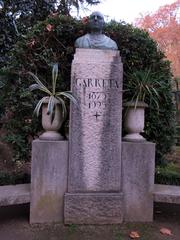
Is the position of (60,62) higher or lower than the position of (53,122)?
higher

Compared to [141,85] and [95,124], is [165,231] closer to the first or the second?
[95,124]

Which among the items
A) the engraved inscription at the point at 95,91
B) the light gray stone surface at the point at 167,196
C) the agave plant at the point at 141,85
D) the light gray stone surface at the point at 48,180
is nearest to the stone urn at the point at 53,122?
the light gray stone surface at the point at 48,180

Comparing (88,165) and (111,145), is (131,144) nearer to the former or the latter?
(111,145)

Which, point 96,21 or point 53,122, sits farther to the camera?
point 96,21

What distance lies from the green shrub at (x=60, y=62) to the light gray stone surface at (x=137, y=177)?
1.07 metres

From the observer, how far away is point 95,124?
4.34 m

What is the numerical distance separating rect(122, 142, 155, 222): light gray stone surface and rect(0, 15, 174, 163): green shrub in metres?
1.07

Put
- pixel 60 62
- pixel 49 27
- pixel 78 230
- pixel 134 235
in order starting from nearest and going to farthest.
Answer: pixel 134 235, pixel 78 230, pixel 49 27, pixel 60 62

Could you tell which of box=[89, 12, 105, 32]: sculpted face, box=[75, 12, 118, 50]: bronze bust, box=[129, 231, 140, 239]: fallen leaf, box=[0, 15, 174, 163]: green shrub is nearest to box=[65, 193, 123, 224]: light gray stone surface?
box=[129, 231, 140, 239]: fallen leaf

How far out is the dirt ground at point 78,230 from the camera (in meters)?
3.97

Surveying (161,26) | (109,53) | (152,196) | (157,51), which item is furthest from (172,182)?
(161,26)

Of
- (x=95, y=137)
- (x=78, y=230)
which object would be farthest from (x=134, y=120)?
(x=78, y=230)

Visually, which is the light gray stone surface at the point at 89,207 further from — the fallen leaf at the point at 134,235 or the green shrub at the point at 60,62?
the green shrub at the point at 60,62

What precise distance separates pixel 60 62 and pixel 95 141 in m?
1.71
